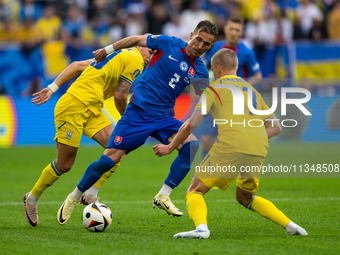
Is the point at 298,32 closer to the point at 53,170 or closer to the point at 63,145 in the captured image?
the point at 63,145

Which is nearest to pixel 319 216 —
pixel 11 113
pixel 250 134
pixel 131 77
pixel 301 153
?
pixel 250 134

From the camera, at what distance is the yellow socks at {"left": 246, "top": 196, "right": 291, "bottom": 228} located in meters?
6.77

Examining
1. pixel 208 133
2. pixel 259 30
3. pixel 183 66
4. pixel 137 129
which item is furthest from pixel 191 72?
pixel 259 30

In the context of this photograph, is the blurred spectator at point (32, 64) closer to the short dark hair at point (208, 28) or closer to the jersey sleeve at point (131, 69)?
the jersey sleeve at point (131, 69)

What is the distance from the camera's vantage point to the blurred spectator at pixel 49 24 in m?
21.2

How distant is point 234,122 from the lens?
6609 mm

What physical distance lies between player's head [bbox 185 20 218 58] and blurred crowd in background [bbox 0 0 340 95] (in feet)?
40.0

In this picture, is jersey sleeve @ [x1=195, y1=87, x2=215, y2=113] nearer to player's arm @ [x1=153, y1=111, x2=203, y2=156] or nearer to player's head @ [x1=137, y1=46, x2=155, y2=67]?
player's arm @ [x1=153, y1=111, x2=203, y2=156]

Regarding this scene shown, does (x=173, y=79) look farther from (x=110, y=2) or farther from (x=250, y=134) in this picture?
(x=110, y=2)

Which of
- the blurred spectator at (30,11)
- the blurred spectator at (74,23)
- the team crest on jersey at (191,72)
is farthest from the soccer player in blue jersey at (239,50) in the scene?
the blurred spectator at (30,11)

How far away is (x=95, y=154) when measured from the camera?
17.3m

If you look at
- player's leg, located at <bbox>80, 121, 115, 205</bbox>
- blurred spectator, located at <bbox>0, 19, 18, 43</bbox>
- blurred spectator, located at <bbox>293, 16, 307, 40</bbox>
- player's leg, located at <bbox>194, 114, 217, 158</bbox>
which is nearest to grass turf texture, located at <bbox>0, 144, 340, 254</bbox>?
player's leg, located at <bbox>80, 121, 115, 205</bbox>

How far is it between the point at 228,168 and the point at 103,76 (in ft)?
9.28

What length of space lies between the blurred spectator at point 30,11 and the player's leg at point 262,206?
16.6 m
